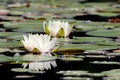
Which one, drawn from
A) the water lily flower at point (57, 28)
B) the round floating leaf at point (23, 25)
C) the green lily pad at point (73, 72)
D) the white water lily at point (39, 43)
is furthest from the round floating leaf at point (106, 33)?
the green lily pad at point (73, 72)

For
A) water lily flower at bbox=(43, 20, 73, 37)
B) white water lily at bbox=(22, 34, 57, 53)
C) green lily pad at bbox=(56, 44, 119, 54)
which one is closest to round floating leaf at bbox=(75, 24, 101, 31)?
water lily flower at bbox=(43, 20, 73, 37)

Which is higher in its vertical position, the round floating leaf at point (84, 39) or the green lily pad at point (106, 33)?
the round floating leaf at point (84, 39)

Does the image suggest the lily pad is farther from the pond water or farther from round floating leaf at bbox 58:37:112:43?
round floating leaf at bbox 58:37:112:43

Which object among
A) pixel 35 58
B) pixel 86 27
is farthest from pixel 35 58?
pixel 86 27

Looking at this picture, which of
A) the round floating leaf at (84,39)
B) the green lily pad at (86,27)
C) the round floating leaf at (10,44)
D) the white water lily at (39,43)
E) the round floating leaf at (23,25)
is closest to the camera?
the white water lily at (39,43)

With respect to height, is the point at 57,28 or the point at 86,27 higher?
the point at 57,28

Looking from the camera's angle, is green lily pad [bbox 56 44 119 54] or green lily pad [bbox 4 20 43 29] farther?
green lily pad [bbox 4 20 43 29]

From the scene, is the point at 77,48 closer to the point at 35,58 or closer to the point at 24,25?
the point at 35,58

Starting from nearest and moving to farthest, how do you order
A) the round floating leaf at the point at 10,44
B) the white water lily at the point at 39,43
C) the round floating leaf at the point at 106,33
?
the white water lily at the point at 39,43 < the round floating leaf at the point at 10,44 < the round floating leaf at the point at 106,33

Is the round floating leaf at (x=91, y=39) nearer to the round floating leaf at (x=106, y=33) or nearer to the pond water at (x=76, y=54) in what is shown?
the pond water at (x=76, y=54)

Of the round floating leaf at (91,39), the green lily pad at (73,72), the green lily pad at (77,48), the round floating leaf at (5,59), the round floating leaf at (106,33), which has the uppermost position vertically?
the round floating leaf at (5,59)

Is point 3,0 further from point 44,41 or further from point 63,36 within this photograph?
point 44,41

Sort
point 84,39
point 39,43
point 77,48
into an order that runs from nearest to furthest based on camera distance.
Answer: point 39,43, point 77,48, point 84,39
